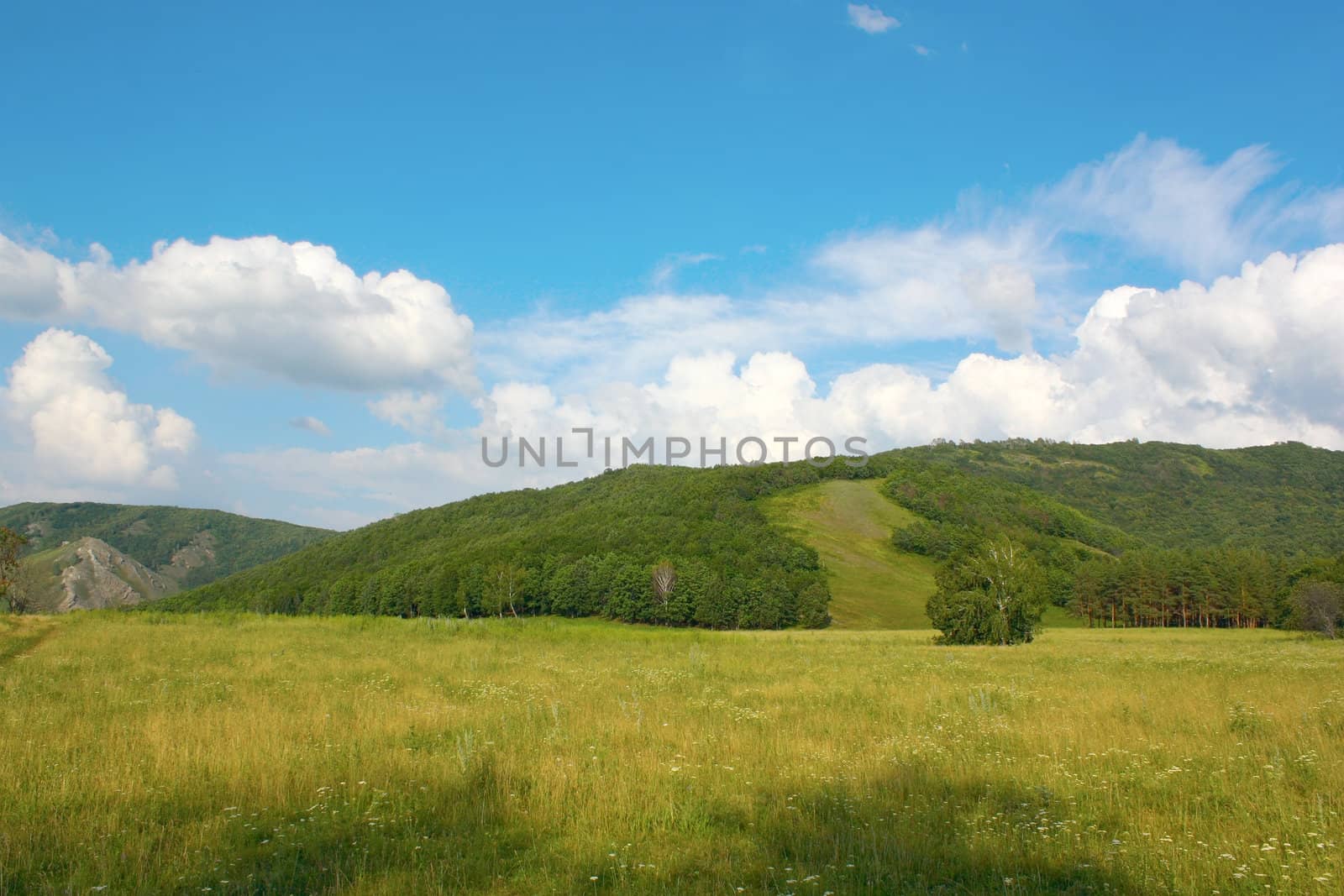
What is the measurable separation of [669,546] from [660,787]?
112572 millimetres

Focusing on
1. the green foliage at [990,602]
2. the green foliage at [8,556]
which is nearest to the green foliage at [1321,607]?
the green foliage at [990,602]

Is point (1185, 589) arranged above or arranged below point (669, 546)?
below

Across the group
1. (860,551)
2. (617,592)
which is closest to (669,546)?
(617,592)

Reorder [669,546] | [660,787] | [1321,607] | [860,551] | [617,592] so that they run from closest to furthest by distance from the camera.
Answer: [660,787], [1321,607], [617,592], [669,546], [860,551]

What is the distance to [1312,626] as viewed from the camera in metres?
63.8

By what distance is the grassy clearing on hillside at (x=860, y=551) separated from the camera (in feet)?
349

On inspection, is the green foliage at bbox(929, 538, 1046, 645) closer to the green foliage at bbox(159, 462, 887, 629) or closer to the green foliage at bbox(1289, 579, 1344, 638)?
the green foliage at bbox(1289, 579, 1344, 638)

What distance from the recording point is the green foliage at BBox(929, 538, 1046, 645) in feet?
150

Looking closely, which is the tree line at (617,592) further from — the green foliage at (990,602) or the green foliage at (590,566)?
the green foliage at (990,602)

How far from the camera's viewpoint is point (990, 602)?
46.1 metres

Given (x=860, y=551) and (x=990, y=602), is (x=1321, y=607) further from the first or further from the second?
(x=860, y=551)

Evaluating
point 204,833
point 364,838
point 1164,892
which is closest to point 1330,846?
point 1164,892

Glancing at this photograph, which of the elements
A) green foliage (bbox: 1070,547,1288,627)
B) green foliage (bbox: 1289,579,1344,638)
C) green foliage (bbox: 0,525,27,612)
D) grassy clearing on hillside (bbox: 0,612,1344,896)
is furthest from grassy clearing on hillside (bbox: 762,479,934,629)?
green foliage (bbox: 0,525,27,612)

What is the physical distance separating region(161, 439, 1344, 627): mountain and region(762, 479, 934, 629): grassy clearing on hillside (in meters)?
0.92
